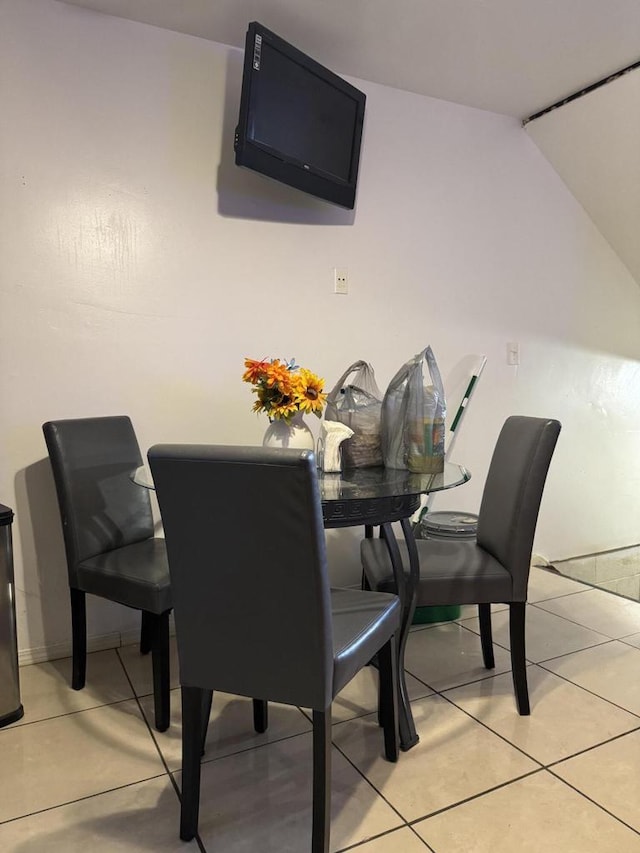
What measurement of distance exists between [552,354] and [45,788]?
3.20 m

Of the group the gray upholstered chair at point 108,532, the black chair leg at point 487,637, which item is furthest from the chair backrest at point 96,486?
the black chair leg at point 487,637

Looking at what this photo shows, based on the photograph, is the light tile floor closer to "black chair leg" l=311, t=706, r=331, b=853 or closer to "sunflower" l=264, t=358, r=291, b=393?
"black chair leg" l=311, t=706, r=331, b=853

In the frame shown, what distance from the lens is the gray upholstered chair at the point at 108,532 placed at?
1.95 meters

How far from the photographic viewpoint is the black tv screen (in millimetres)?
2311

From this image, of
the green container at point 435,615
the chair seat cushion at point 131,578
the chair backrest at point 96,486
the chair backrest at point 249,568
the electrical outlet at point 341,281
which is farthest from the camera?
the electrical outlet at point 341,281

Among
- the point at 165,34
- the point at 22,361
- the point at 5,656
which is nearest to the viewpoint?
the point at 5,656

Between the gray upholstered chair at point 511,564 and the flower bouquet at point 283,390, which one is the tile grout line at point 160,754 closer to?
the gray upholstered chair at point 511,564

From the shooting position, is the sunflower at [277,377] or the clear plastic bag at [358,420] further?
the clear plastic bag at [358,420]

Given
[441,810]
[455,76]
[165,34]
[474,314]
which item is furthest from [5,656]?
[455,76]

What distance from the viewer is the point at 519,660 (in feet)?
6.64

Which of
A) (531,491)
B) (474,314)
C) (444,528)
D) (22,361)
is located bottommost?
(444,528)

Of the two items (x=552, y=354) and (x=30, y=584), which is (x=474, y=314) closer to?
(x=552, y=354)

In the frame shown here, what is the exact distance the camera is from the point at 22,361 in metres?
2.32

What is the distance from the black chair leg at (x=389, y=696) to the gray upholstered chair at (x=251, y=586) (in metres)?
0.31
